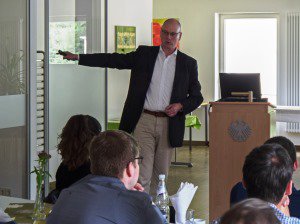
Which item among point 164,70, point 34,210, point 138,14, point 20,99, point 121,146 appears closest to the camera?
point 121,146

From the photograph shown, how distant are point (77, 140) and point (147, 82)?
5.08ft

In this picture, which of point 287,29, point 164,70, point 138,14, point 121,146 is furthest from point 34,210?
point 287,29

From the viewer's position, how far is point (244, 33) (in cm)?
1327

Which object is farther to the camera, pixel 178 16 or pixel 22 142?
pixel 178 16

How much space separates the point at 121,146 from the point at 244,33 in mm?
10745

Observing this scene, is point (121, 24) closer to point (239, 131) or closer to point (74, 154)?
point (239, 131)

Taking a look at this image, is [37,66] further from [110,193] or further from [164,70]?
[110,193]

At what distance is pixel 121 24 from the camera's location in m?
8.69

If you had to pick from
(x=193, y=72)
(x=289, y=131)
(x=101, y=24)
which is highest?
(x=101, y=24)

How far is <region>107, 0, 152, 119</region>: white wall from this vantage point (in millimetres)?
8492

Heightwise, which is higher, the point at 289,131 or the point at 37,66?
the point at 37,66

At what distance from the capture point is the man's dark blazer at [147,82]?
18.7 feet

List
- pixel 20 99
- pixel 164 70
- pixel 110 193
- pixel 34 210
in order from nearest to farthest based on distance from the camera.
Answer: pixel 110 193 → pixel 34 210 → pixel 164 70 → pixel 20 99

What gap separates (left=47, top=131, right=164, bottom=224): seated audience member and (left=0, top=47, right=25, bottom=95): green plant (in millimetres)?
3915
